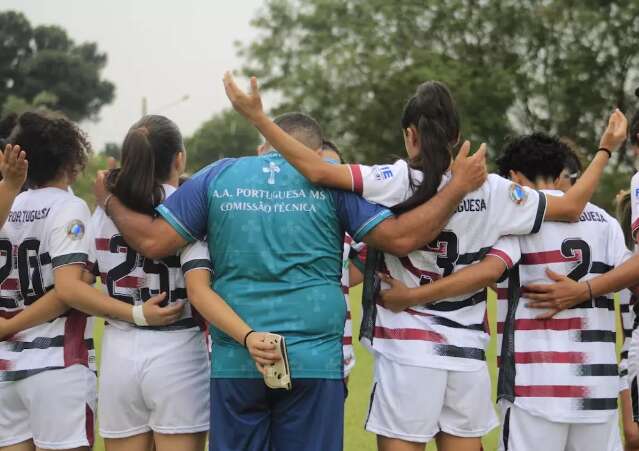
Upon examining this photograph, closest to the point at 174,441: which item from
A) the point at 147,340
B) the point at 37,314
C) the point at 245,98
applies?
the point at 147,340

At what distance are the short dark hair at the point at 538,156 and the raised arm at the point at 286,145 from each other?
1079 millimetres

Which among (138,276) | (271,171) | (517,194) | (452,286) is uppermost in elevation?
(271,171)

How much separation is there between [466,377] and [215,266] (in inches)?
46.9

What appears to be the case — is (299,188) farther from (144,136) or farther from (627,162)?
(627,162)

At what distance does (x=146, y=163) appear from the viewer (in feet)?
14.5

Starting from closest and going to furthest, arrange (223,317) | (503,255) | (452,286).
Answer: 1. (223,317)
2. (452,286)
3. (503,255)

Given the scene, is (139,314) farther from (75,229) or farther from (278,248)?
(278,248)

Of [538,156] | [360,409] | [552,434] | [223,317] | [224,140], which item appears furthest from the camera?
[224,140]

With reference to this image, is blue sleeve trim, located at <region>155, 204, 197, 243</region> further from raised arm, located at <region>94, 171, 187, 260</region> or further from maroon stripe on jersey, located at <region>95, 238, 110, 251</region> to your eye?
maroon stripe on jersey, located at <region>95, 238, 110, 251</region>

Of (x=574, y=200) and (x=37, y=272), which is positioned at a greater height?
(x=574, y=200)

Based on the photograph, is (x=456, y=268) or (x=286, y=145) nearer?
(x=286, y=145)

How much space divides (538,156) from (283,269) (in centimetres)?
145

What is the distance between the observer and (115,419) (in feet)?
14.7

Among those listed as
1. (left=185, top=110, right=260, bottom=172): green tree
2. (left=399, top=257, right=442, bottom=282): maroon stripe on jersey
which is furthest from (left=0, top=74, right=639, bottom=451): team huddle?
(left=185, top=110, right=260, bottom=172): green tree
